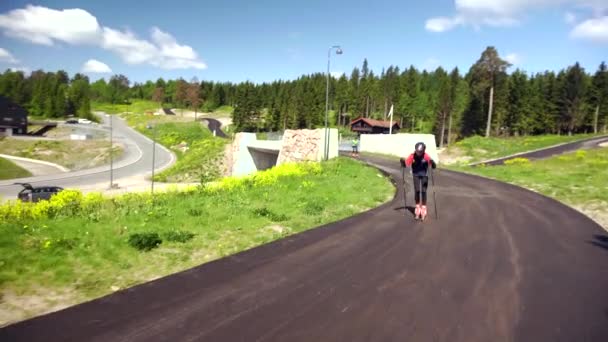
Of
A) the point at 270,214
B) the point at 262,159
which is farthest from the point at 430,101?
the point at 270,214

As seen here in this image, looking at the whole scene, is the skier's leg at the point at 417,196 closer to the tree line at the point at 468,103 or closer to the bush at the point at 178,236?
the bush at the point at 178,236

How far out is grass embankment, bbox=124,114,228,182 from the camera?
2210 inches

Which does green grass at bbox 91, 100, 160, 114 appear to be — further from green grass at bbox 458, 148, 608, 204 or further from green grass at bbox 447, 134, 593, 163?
green grass at bbox 458, 148, 608, 204

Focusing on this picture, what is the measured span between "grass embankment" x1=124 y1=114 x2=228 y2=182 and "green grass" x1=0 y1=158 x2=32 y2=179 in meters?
24.6

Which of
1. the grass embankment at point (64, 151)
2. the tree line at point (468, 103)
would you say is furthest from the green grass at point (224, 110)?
the grass embankment at point (64, 151)

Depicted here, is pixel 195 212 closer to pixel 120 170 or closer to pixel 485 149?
pixel 485 149

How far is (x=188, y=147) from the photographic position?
85.1 meters

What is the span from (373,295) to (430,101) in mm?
124736

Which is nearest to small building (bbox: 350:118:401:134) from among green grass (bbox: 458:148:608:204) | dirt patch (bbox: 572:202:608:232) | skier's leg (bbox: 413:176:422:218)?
green grass (bbox: 458:148:608:204)

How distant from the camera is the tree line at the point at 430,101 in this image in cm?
7981

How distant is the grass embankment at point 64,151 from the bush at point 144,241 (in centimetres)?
7442

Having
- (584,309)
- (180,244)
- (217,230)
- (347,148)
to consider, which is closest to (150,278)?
(180,244)

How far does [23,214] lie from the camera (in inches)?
356

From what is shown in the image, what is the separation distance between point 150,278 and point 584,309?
6643 millimetres
